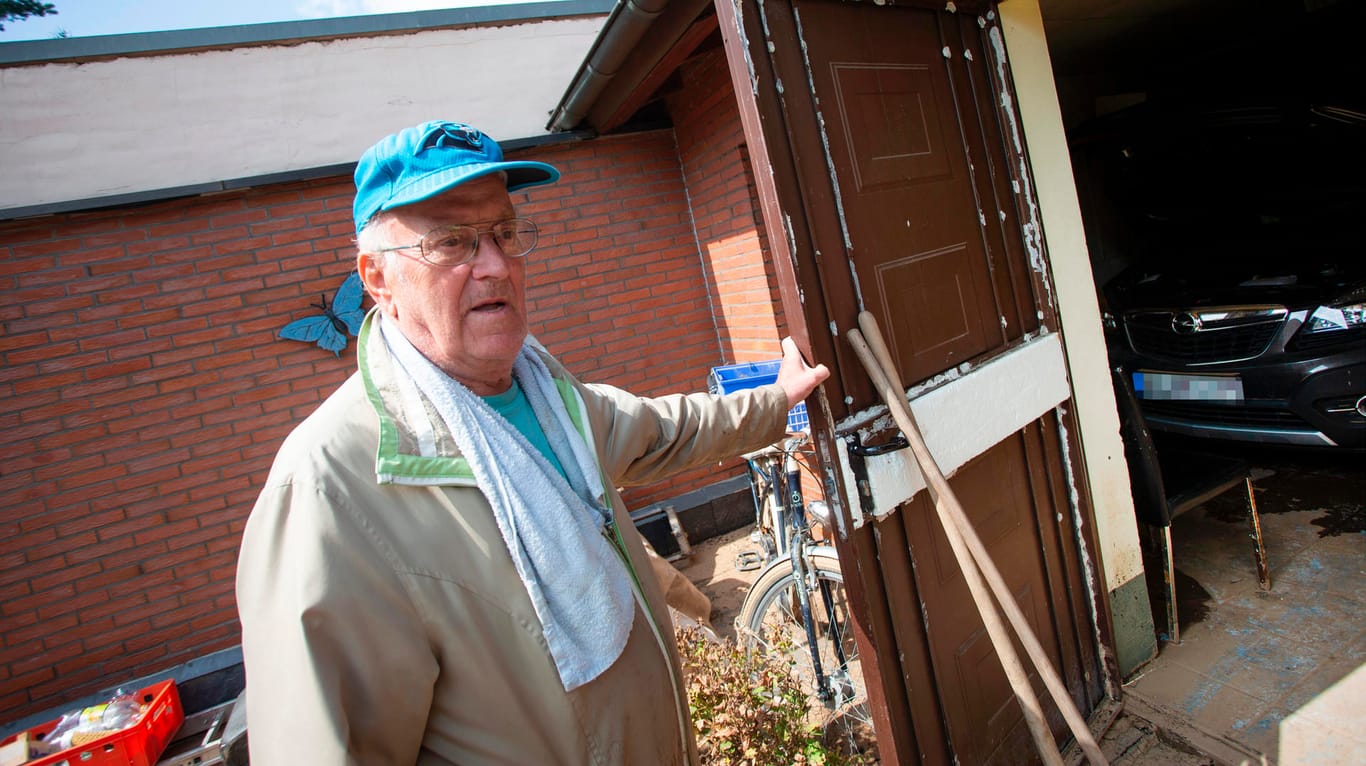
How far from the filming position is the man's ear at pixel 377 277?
4.41ft

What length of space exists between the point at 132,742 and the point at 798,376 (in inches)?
157

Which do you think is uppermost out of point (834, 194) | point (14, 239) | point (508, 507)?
point (14, 239)

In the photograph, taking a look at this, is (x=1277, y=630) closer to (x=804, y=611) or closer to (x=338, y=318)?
(x=804, y=611)

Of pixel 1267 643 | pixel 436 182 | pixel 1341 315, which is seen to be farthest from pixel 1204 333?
pixel 436 182

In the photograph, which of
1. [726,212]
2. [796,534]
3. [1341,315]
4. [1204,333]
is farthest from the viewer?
[726,212]

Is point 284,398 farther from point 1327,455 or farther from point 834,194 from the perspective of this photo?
point 1327,455

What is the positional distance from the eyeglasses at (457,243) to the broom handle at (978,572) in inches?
36.9

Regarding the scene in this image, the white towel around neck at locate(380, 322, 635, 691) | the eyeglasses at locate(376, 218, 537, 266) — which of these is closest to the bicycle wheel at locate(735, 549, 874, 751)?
the white towel around neck at locate(380, 322, 635, 691)

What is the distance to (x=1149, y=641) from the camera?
114 inches

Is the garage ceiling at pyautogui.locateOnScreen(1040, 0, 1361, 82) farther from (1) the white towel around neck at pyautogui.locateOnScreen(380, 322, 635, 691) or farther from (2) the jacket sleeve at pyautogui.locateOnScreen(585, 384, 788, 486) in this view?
(1) the white towel around neck at pyautogui.locateOnScreen(380, 322, 635, 691)

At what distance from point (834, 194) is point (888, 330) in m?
0.42

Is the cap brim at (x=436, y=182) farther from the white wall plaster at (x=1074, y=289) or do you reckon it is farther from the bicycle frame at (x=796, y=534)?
the bicycle frame at (x=796, y=534)

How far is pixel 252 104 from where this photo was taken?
4.51m

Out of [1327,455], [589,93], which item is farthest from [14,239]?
[1327,455]
